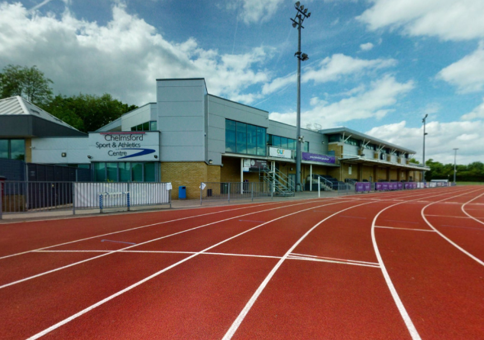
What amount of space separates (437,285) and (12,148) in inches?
1129

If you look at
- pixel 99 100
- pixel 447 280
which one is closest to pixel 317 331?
pixel 447 280

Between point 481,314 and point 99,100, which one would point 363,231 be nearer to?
point 481,314

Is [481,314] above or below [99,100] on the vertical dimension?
below

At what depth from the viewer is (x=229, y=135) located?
2364 cm

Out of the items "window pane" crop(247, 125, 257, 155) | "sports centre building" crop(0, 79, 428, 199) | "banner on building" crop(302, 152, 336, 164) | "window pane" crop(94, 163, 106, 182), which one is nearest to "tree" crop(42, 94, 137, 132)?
"sports centre building" crop(0, 79, 428, 199)

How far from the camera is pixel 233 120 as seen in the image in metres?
24.0

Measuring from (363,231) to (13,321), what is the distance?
8.84 metres

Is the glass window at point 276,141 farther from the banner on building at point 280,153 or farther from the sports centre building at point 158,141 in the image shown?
the sports centre building at point 158,141

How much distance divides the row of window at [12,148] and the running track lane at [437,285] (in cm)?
2716

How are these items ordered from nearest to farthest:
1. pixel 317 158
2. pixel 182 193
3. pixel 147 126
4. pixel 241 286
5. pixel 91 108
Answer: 1. pixel 241 286
2. pixel 182 193
3. pixel 147 126
4. pixel 317 158
5. pixel 91 108

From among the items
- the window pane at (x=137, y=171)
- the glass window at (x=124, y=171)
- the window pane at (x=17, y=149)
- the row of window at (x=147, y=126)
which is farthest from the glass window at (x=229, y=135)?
the window pane at (x=17, y=149)

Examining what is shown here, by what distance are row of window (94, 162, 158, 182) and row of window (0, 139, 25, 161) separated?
6.71m

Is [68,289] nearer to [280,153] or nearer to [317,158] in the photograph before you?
[280,153]

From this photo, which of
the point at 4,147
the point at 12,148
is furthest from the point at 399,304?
the point at 4,147
